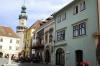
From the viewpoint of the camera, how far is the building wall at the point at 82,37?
84.3 ft

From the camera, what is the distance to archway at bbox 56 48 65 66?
3400cm

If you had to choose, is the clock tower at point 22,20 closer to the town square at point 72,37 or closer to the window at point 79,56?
the town square at point 72,37

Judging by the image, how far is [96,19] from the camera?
25266 mm

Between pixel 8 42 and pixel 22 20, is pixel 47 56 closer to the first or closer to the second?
pixel 8 42

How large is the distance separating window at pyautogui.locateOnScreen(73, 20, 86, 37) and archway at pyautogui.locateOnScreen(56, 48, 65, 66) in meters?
4.97

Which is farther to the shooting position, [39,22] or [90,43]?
[39,22]

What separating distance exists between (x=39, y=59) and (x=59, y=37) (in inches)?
454

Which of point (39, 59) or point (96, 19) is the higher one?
point (96, 19)

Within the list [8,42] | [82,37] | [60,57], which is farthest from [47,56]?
[8,42]

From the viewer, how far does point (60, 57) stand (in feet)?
115

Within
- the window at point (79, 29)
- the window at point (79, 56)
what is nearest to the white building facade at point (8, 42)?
the window at point (79, 29)

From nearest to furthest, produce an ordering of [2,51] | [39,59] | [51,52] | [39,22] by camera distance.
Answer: [51,52] < [39,59] < [39,22] < [2,51]

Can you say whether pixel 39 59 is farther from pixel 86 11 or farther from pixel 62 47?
pixel 86 11

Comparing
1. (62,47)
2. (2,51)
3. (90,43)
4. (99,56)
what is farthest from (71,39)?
(2,51)
